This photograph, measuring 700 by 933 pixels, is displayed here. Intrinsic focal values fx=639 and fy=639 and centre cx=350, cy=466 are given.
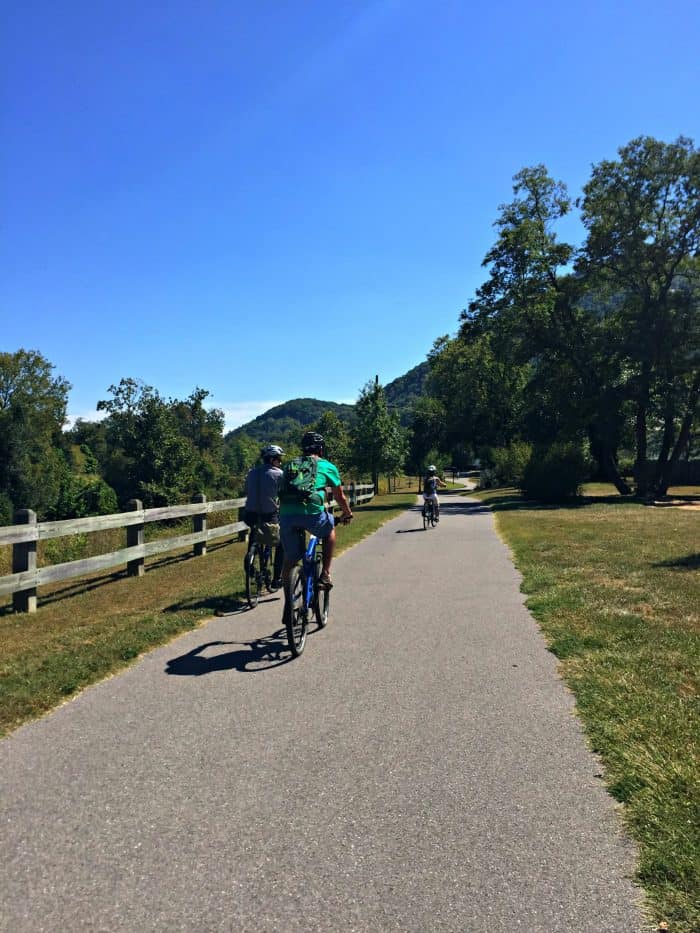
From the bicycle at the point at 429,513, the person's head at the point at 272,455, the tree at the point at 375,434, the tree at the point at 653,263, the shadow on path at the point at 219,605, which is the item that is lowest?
the shadow on path at the point at 219,605

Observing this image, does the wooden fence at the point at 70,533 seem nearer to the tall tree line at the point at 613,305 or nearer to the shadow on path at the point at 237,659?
the shadow on path at the point at 237,659

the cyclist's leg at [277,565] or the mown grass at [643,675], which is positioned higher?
the cyclist's leg at [277,565]

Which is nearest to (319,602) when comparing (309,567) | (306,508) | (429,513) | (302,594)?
(309,567)

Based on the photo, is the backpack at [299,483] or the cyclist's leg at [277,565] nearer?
the backpack at [299,483]

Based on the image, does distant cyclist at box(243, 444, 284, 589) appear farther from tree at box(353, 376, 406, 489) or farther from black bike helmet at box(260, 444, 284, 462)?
tree at box(353, 376, 406, 489)

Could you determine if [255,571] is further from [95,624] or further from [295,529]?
[295,529]

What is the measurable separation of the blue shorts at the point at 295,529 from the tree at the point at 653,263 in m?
31.1

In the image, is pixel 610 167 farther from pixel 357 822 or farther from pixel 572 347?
pixel 357 822

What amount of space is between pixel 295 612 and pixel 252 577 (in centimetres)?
274

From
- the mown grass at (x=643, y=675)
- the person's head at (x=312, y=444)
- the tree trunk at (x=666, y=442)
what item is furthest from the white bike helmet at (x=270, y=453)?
the tree trunk at (x=666, y=442)

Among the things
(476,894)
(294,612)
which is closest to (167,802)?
(476,894)

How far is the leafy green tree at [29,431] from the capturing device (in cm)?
6109

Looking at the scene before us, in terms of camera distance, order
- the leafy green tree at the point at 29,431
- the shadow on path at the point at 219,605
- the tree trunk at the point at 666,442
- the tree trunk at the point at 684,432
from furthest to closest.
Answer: the leafy green tree at the point at 29,431 < the tree trunk at the point at 684,432 < the tree trunk at the point at 666,442 < the shadow on path at the point at 219,605

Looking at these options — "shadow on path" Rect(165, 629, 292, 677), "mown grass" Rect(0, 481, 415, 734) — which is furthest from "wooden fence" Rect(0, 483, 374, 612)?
"shadow on path" Rect(165, 629, 292, 677)
